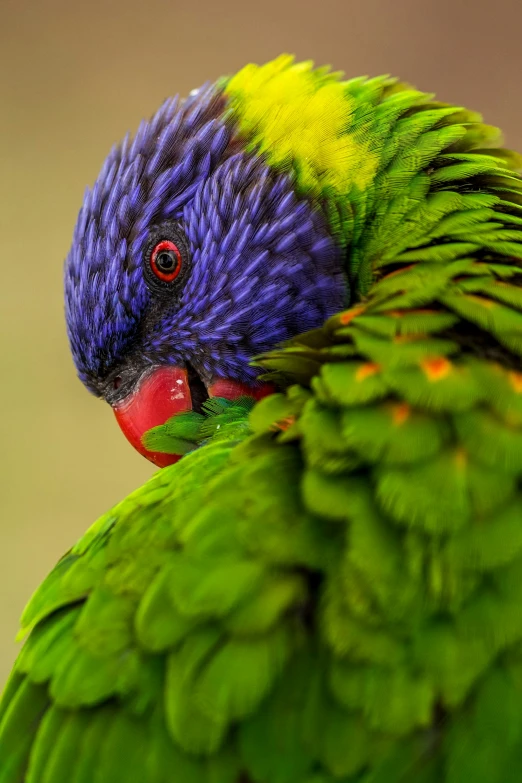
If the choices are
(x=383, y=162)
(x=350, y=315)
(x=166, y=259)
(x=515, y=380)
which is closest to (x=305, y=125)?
(x=383, y=162)

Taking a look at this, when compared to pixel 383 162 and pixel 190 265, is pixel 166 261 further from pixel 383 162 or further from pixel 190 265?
pixel 383 162

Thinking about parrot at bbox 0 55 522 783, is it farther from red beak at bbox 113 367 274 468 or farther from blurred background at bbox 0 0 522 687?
blurred background at bbox 0 0 522 687

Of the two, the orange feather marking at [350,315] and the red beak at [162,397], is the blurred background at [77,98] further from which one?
the orange feather marking at [350,315]

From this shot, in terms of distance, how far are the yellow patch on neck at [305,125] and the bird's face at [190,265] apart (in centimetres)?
2

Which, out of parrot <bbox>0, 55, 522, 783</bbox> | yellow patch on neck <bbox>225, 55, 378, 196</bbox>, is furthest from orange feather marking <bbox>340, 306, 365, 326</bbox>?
yellow patch on neck <bbox>225, 55, 378, 196</bbox>

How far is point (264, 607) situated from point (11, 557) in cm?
152

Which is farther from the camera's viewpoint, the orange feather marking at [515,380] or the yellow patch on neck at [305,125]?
the yellow patch on neck at [305,125]

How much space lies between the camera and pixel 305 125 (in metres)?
0.77

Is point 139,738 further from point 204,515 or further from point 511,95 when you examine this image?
point 511,95

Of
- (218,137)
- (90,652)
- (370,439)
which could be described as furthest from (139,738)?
(218,137)

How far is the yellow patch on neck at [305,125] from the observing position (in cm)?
73

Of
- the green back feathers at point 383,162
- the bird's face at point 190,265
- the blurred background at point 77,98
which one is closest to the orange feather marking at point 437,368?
the green back feathers at point 383,162

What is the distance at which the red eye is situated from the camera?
817mm

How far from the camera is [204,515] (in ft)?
1.50
